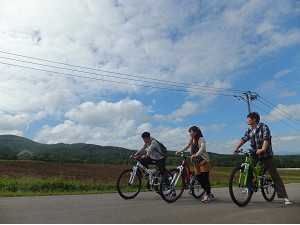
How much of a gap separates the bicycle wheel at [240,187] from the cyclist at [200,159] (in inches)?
33.4

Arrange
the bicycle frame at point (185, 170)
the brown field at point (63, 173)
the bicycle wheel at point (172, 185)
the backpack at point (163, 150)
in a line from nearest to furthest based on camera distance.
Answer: the bicycle wheel at point (172, 185) < the bicycle frame at point (185, 170) < the backpack at point (163, 150) < the brown field at point (63, 173)

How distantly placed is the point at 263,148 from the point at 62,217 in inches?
168

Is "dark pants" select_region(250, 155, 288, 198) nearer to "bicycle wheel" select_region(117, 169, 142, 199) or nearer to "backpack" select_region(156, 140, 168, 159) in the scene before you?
"backpack" select_region(156, 140, 168, 159)

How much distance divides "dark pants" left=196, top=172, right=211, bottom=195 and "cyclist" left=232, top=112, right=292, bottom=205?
90 centimetres

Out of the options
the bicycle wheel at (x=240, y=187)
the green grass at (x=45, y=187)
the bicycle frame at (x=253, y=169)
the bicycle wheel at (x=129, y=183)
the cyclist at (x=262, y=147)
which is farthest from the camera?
the green grass at (x=45, y=187)

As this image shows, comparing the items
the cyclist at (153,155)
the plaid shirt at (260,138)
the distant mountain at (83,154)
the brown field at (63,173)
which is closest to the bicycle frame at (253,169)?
the plaid shirt at (260,138)

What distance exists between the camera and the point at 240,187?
554cm

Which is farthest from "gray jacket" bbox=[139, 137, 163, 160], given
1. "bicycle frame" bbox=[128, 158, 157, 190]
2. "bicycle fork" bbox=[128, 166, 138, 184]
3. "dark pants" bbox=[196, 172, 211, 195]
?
"dark pants" bbox=[196, 172, 211, 195]

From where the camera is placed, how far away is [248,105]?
110ft

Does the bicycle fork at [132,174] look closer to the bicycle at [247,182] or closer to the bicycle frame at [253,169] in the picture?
the bicycle at [247,182]

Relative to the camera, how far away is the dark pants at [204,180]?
20.5 ft

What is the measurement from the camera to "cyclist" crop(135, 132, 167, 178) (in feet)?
23.3

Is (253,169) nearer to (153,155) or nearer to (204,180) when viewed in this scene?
(204,180)

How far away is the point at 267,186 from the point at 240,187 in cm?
117
